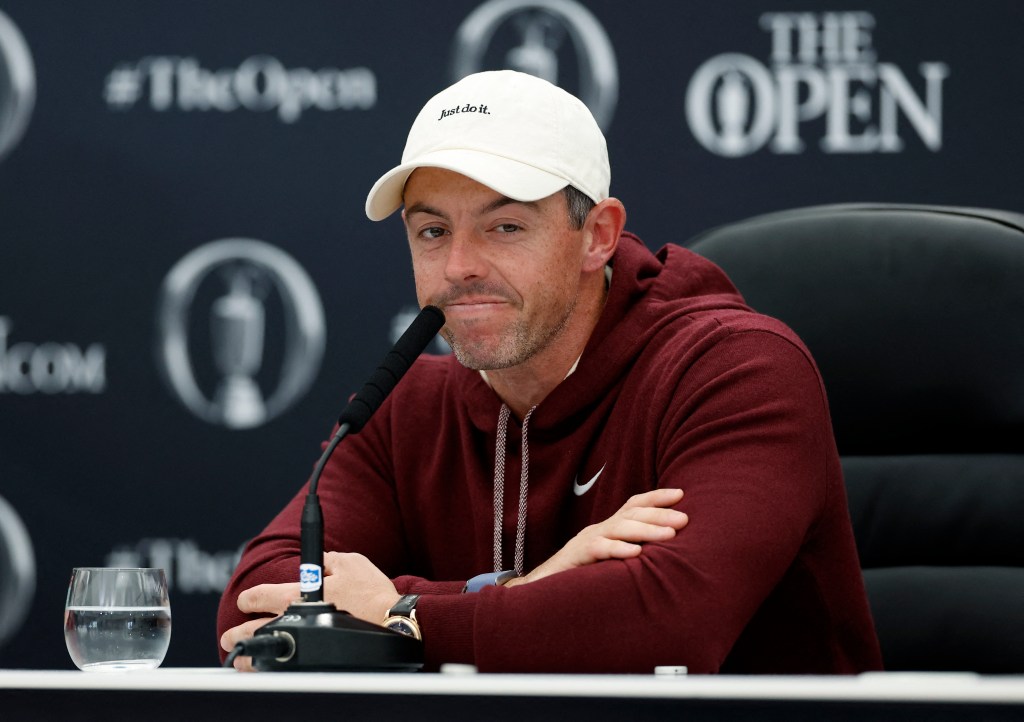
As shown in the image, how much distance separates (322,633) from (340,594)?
1.38ft

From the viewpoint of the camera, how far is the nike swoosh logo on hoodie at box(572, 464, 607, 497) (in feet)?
5.39

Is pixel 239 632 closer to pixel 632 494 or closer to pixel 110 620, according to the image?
pixel 110 620

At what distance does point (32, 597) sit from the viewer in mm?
2514

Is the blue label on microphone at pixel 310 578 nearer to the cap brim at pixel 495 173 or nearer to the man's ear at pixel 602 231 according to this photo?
the cap brim at pixel 495 173

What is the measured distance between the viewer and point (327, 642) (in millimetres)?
1078

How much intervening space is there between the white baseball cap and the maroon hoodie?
7.5 inches

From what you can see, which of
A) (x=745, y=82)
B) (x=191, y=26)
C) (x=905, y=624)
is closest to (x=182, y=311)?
(x=191, y=26)

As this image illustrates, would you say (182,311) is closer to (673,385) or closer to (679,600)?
(673,385)

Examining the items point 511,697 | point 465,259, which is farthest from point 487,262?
point 511,697

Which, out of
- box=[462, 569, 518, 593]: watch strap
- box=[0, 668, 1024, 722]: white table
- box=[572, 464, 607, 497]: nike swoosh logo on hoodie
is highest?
box=[572, 464, 607, 497]: nike swoosh logo on hoodie

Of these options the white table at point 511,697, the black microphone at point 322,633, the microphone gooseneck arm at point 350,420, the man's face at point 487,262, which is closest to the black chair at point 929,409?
the man's face at point 487,262

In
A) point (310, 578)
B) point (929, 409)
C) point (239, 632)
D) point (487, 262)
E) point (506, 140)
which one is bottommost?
point (239, 632)

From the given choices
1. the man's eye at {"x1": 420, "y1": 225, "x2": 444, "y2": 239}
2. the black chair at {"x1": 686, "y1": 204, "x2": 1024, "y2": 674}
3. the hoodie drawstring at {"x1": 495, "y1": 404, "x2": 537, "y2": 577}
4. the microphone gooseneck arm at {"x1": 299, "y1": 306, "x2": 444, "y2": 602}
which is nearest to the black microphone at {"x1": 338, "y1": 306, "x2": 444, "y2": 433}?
the microphone gooseneck arm at {"x1": 299, "y1": 306, "x2": 444, "y2": 602}

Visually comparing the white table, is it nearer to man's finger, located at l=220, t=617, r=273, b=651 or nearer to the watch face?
the watch face
